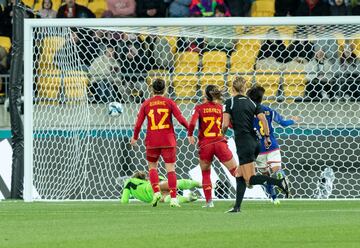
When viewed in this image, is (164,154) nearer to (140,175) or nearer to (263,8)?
Answer: (140,175)

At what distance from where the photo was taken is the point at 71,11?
883 inches

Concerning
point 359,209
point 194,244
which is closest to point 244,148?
point 359,209

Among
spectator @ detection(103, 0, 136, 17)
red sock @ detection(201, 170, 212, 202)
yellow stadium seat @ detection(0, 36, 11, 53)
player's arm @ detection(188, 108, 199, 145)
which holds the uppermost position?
spectator @ detection(103, 0, 136, 17)

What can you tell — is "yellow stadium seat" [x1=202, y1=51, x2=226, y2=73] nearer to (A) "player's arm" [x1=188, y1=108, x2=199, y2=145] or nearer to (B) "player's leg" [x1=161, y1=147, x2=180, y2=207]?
(A) "player's arm" [x1=188, y1=108, x2=199, y2=145]

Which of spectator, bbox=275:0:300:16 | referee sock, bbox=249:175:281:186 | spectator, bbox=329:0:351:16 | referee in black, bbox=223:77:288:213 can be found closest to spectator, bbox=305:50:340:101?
spectator, bbox=329:0:351:16

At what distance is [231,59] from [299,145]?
1.74 meters

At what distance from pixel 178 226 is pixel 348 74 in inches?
325

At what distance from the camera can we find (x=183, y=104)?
19531 mm

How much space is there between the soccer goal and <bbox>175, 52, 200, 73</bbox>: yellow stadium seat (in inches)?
0.6

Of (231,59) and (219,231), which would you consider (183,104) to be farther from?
(219,231)

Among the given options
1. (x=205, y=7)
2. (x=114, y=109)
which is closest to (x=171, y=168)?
(x=114, y=109)

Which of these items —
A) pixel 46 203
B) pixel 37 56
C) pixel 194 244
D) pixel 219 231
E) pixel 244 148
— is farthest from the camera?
pixel 37 56

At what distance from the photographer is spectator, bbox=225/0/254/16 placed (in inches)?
890

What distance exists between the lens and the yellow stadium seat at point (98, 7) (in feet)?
76.1
